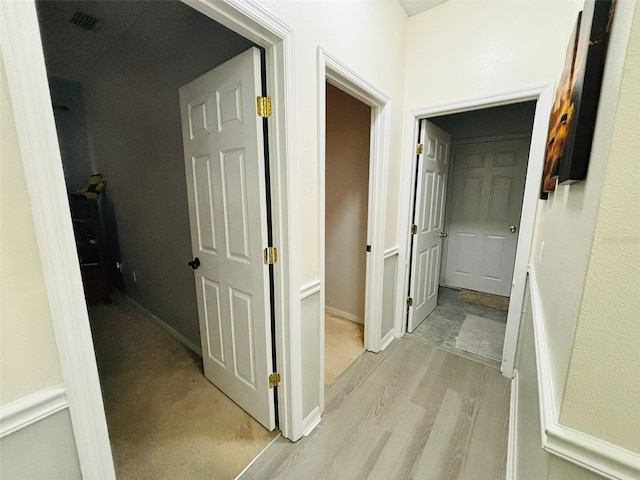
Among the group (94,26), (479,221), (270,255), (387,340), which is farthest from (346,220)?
(94,26)

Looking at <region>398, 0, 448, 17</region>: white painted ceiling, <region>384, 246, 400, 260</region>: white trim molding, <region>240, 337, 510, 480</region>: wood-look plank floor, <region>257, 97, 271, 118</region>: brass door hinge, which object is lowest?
<region>240, 337, 510, 480</region>: wood-look plank floor

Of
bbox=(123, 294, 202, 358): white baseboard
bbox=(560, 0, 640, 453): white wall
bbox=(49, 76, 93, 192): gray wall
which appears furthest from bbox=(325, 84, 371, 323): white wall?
bbox=(49, 76, 93, 192): gray wall

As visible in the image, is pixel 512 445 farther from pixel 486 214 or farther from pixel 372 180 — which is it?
pixel 486 214

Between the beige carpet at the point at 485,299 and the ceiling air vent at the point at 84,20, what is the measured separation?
181 inches

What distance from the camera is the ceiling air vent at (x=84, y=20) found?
6.62 feet

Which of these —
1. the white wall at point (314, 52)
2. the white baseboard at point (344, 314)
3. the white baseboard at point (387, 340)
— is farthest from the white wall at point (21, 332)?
the white baseboard at point (344, 314)

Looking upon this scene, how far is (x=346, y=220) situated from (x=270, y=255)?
5.18 ft

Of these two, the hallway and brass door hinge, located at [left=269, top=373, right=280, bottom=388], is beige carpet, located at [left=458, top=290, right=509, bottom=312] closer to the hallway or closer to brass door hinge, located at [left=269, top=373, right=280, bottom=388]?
the hallway

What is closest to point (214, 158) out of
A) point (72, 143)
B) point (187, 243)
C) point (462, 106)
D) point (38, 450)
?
→ point (187, 243)

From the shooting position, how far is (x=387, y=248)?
2.22 meters

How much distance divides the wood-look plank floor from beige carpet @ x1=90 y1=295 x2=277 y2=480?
7.4 inches

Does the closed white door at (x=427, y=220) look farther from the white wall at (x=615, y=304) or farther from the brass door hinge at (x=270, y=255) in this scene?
the white wall at (x=615, y=304)

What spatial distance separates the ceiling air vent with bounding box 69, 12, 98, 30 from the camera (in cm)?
202

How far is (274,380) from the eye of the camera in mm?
1453
